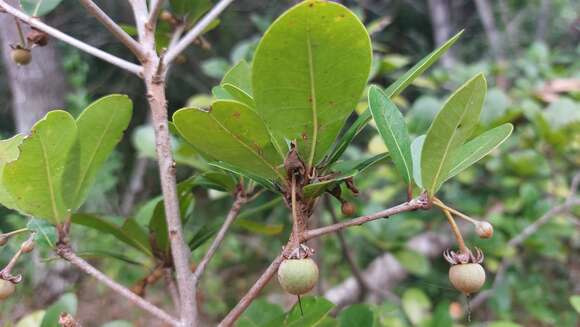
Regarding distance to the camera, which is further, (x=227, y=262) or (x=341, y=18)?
(x=227, y=262)

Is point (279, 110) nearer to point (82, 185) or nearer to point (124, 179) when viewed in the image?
point (82, 185)

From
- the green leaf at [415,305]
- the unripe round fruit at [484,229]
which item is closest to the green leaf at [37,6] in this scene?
the unripe round fruit at [484,229]

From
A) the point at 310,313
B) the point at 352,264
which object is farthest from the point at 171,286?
the point at 352,264

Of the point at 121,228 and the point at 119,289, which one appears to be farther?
the point at 121,228

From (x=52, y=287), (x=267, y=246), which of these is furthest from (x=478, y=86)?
(x=52, y=287)

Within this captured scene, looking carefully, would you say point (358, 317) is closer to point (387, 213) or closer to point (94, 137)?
point (387, 213)

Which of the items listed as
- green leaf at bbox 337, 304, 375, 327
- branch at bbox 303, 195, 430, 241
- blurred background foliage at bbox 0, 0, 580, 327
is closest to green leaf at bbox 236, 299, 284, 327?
blurred background foliage at bbox 0, 0, 580, 327
